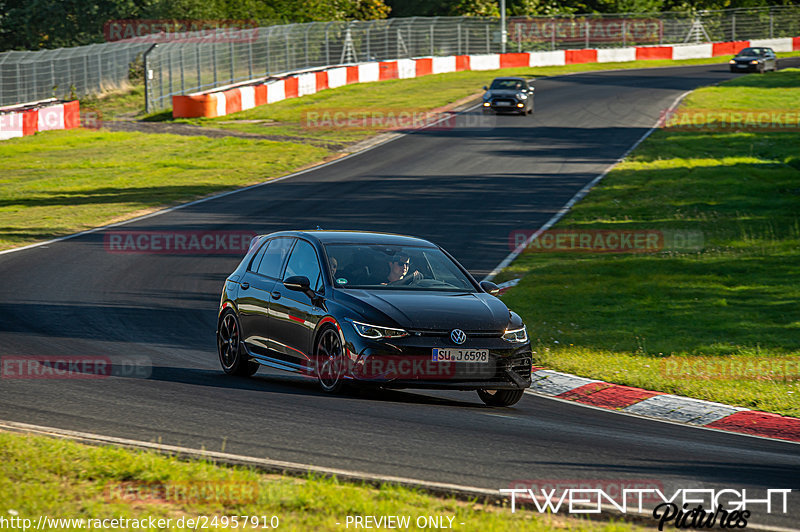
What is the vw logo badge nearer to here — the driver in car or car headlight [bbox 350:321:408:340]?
car headlight [bbox 350:321:408:340]

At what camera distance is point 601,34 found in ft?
238

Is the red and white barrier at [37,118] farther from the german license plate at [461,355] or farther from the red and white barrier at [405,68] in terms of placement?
the german license plate at [461,355]

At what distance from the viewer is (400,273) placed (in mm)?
10703

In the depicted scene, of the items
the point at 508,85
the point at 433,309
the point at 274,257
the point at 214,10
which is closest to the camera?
the point at 433,309

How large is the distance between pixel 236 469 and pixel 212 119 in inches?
1571

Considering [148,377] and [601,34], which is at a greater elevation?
[601,34]

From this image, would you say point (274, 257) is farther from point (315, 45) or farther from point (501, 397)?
point (315, 45)

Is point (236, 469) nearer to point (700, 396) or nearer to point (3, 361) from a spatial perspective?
point (3, 361)

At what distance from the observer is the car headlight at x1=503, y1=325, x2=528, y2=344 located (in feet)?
32.2

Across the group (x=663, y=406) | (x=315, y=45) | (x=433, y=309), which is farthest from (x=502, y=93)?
(x=433, y=309)

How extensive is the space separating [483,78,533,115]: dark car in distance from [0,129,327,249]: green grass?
30.5 ft

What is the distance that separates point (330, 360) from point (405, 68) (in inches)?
2012

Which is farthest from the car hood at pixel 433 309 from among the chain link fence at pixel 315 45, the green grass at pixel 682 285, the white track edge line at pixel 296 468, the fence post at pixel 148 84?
the fence post at pixel 148 84

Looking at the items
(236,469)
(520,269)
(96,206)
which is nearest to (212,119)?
(96,206)
